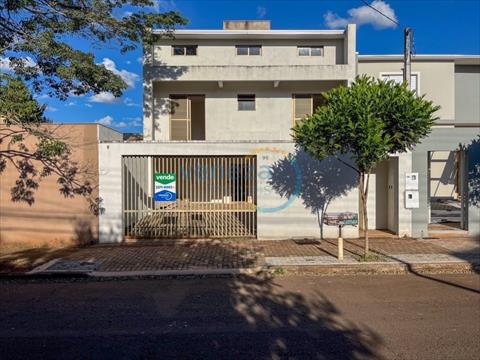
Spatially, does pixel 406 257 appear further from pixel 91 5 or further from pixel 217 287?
pixel 91 5

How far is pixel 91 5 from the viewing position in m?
10.9

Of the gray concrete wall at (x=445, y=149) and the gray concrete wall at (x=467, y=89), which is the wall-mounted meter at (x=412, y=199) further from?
A: the gray concrete wall at (x=467, y=89)

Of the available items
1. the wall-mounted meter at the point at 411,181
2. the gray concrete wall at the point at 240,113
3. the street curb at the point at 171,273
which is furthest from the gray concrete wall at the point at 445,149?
the gray concrete wall at the point at 240,113

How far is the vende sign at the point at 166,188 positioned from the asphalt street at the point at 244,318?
3760 mm

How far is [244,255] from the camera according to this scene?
9.82m

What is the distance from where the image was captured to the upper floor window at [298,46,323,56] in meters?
19.6

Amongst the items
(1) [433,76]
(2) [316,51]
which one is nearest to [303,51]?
(2) [316,51]

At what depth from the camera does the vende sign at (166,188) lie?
37.8ft

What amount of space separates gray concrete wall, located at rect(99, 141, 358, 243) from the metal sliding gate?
0.90 feet

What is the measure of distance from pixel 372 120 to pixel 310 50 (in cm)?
1260

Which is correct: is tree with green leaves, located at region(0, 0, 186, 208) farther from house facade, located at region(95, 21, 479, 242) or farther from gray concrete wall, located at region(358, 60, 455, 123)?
gray concrete wall, located at region(358, 60, 455, 123)

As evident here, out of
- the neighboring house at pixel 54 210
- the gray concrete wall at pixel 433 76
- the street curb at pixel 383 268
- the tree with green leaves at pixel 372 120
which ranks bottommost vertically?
the street curb at pixel 383 268

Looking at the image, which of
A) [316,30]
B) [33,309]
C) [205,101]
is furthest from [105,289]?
[316,30]

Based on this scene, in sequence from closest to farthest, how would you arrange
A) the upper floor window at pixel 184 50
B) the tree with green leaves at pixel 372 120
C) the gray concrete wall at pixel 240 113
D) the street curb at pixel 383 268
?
the tree with green leaves at pixel 372 120
the street curb at pixel 383 268
the gray concrete wall at pixel 240 113
the upper floor window at pixel 184 50
